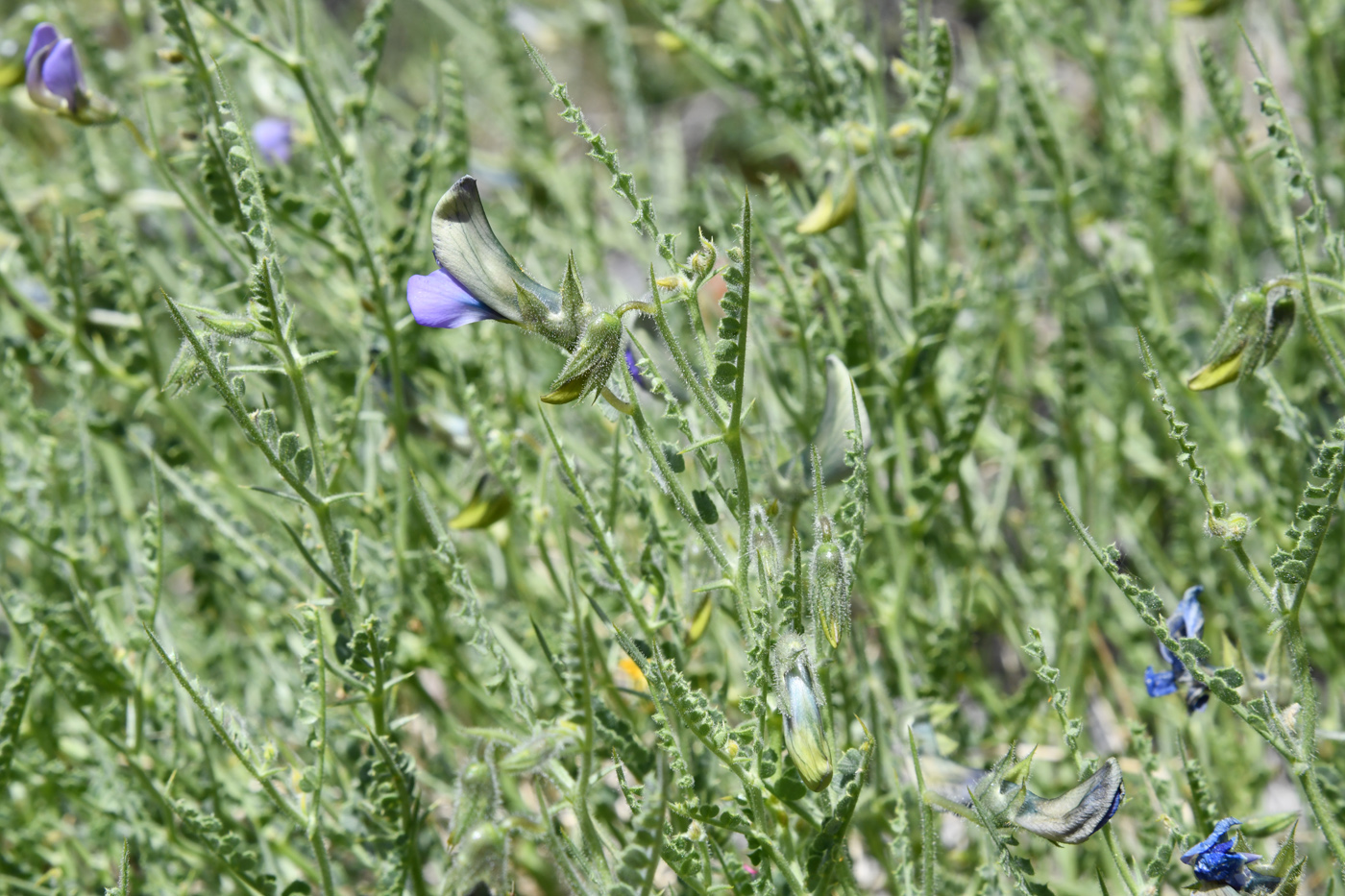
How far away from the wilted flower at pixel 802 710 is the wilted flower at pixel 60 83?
3.47 ft

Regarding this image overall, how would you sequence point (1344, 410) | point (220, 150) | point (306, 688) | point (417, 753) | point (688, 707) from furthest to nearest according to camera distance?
point (417, 753), point (1344, 410), point (220, 150), point (306, 688), point (688, 707)

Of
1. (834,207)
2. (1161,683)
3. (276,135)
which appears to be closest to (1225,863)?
(1161,683)

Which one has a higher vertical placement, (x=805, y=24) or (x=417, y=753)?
(x=805, y=24)

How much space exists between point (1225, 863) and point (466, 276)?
2.53ft

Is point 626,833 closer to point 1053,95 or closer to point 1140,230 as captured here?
point 1140,230

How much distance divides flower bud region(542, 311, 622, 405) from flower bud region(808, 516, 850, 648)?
21 centimetres

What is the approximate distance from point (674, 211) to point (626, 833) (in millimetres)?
1266

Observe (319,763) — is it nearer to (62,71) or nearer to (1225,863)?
(1225,863)

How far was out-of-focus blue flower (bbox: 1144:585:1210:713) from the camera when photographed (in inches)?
42.4

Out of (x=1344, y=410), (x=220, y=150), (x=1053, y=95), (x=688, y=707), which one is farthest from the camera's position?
(x=1053, y=95)

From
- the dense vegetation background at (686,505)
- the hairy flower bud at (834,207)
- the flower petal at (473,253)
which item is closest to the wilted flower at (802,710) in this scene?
the dense vegetation background at (686,505)

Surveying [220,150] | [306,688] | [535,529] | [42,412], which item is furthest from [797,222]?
[42,412]

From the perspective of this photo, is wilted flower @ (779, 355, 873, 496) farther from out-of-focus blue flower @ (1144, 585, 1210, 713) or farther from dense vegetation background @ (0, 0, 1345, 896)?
out-of-focus blue flower @ (1144, 585, 1210, 713)

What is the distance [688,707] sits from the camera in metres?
0.88
